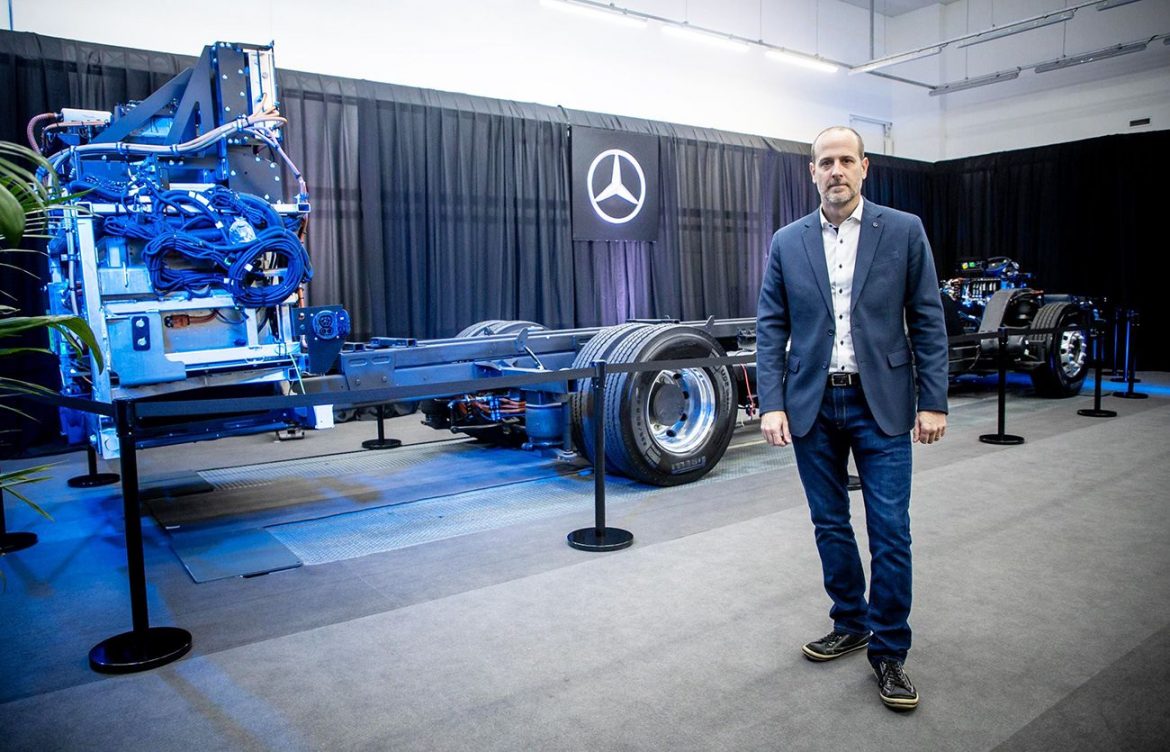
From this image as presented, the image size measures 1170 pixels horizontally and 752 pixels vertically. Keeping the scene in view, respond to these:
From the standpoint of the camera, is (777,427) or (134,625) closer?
(777,427)

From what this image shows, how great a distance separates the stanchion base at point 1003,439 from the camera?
270 inches

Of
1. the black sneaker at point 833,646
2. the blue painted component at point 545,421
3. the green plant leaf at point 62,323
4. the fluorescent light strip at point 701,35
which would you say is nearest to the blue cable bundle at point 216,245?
the blue painted component at point 545,421

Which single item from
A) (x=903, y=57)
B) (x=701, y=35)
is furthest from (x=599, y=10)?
(x=903, y=57)

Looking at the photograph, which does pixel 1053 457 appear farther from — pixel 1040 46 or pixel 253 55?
pixel 1040 46

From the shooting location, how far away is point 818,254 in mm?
2809

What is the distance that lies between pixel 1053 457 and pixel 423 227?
6989mm

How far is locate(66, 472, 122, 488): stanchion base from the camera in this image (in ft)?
20.0

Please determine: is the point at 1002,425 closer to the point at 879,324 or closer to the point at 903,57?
the point at 879,324

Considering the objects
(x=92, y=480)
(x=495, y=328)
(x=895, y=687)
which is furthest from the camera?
(x=495, y=328)

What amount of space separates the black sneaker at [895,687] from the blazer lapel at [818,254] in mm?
1176

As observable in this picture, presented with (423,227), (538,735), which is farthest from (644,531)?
(423,227)

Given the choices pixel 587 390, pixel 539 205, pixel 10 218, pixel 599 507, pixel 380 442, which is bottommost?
pixel 380 442

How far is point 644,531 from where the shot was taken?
14.9ft

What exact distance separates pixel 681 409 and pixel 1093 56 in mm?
11949
